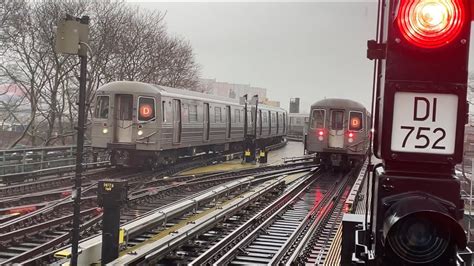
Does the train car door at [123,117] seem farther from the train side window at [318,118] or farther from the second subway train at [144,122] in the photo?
the train side window at [318,118]

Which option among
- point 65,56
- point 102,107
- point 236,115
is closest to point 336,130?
point 236,115

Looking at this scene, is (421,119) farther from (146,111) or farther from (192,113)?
(192,113)

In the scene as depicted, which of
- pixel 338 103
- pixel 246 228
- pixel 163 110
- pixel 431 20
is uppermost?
pixel 338 103

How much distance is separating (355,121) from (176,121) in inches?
308

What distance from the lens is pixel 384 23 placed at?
→ 2150mm

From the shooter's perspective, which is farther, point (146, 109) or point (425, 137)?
point (146, 109)

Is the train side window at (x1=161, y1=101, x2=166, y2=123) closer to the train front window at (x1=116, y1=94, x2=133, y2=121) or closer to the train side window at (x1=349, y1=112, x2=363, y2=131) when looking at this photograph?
the train front window at (x1=116, y1=94, x2=133, y2=121)

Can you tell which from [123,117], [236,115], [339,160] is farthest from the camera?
[236,115]

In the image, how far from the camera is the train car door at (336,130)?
21969 millimetres

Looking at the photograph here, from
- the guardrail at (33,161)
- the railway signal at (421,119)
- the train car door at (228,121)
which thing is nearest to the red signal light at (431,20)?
the railway signal at (421,119)

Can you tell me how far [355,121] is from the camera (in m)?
22.1

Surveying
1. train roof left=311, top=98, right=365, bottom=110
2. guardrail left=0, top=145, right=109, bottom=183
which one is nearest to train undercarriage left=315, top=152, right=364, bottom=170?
train roof left=311, top=98, right=365, bottom=110

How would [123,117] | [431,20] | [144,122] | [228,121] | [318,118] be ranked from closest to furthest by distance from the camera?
[431,20]
[144,122]
[123,117]
[318,118]
[228,121]

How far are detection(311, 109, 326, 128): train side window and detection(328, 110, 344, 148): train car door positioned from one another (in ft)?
1.37
